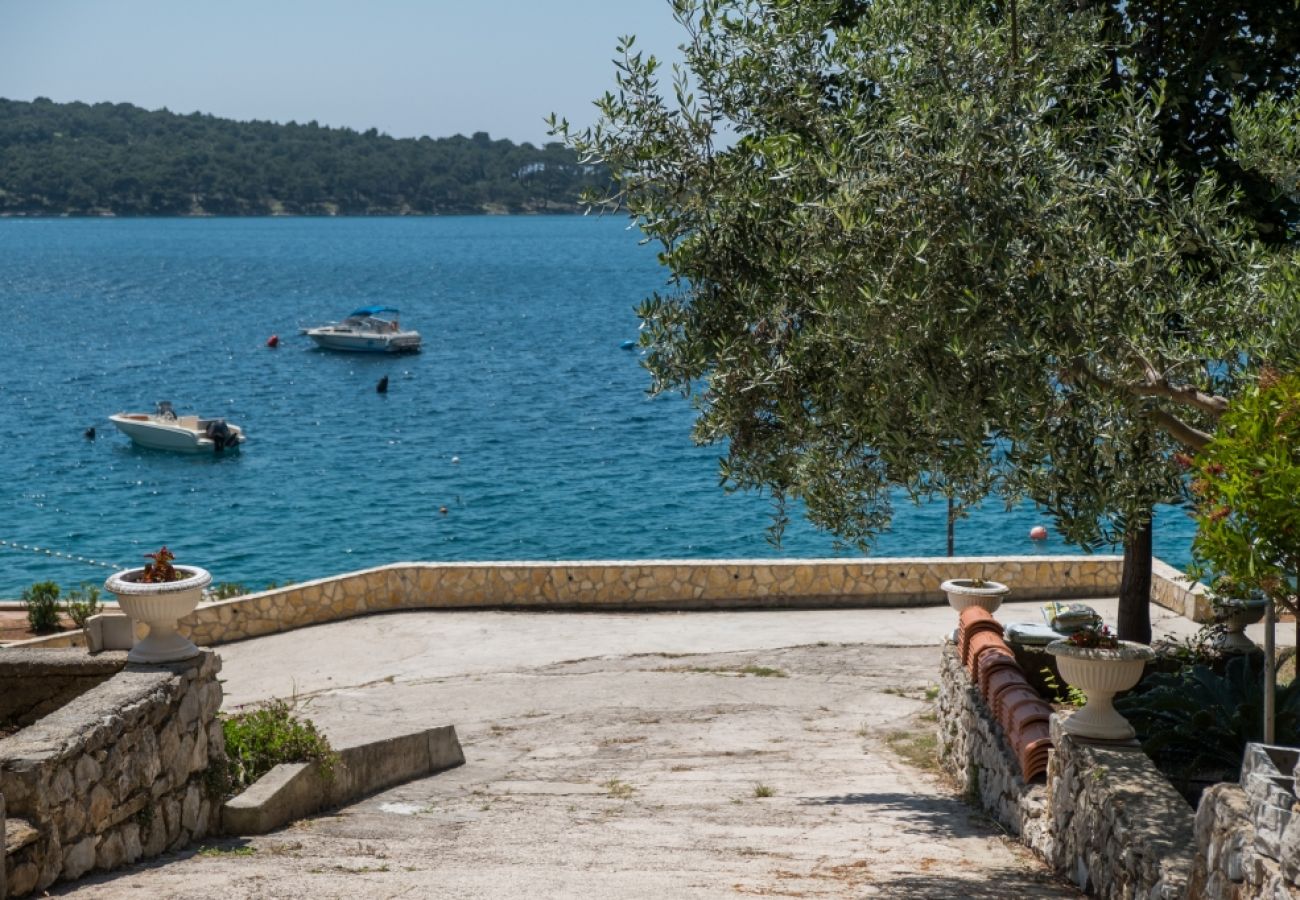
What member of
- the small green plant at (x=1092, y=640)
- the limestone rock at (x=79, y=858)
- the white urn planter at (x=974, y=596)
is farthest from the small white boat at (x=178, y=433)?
the small green plant at (x=1092, y=640)

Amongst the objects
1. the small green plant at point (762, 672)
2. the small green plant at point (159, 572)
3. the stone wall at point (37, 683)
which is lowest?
the small green plant at point (762, 672)

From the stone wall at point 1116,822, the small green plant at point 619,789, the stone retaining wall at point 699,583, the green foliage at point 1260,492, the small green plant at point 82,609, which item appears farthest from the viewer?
the small green plant at point 82,609

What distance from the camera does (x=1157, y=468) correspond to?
930 centimetres

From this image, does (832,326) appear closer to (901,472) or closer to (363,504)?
(901,472)

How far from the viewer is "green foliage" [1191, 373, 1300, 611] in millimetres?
6086

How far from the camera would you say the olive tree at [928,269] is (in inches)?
322

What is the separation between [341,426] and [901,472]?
60.0m

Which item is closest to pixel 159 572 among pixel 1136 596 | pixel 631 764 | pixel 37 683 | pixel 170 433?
pixel 37 683

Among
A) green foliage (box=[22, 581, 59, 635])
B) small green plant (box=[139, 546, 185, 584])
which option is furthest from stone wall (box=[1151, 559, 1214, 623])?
green foliage (box=[22, 581, 59, 635])

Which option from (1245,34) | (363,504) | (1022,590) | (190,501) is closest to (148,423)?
(190,501)

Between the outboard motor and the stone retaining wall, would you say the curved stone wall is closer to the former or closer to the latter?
the stone retaining wall

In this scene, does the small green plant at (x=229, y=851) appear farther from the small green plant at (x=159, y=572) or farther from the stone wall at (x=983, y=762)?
the stone wall at (x=983, y=762)

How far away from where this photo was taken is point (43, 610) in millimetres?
21734

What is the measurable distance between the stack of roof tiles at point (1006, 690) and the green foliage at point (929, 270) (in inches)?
63.3
